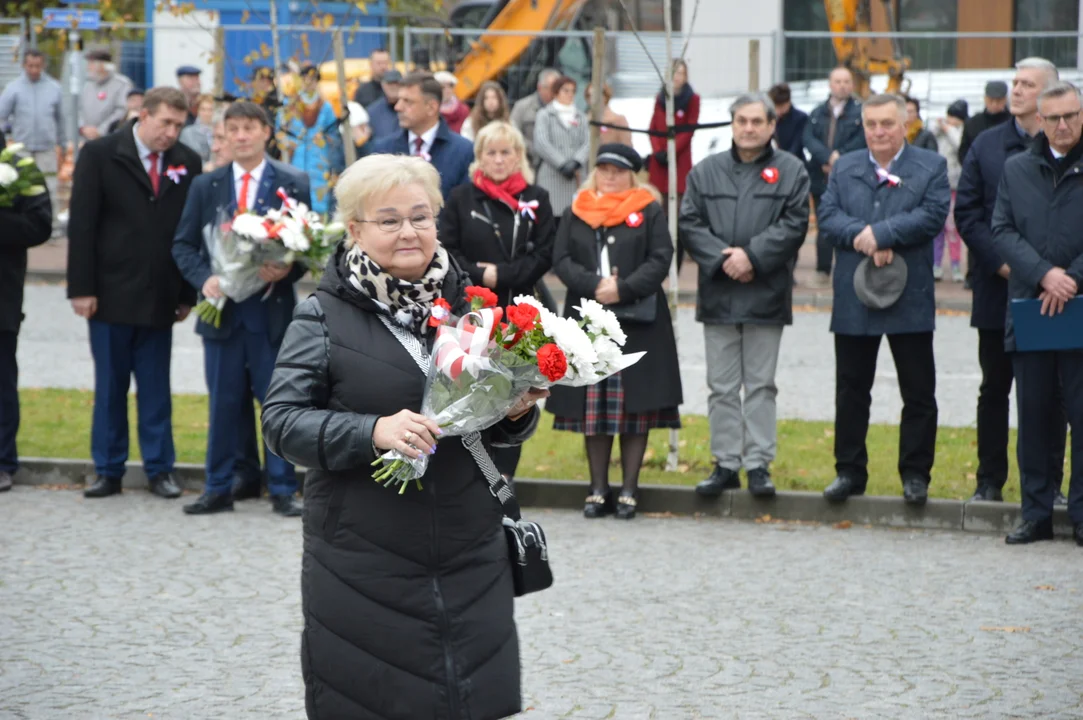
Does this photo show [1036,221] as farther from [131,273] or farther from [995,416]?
[131,273]

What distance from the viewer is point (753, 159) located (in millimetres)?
9750

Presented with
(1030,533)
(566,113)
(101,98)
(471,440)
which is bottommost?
(1030,533)

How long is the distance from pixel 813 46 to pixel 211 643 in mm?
14986

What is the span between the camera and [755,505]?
9.62m

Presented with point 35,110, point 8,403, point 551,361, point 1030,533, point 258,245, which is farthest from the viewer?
point 35,110

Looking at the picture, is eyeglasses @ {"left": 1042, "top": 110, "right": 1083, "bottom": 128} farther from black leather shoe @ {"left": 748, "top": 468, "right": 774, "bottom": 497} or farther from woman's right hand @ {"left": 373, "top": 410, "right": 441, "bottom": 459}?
woman's right hand @ {"left": 373, "top": 410, "right": 441, "bottom": 459}

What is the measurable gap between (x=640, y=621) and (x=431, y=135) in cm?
498

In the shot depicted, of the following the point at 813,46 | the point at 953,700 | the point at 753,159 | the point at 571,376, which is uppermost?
the point at 813,46

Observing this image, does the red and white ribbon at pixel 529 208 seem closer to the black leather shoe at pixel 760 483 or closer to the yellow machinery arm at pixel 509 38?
the black leather shoe at pixel 760 483

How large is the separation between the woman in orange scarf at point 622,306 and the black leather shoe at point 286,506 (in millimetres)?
1686

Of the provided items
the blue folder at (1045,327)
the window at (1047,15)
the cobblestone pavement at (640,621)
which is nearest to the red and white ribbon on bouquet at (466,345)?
the cobblestone pavement at (640,621)

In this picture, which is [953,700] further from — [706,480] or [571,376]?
[706,480]

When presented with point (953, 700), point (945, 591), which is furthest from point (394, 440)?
point (945, 591)

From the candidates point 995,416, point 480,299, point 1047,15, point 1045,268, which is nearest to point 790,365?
point 995,416
